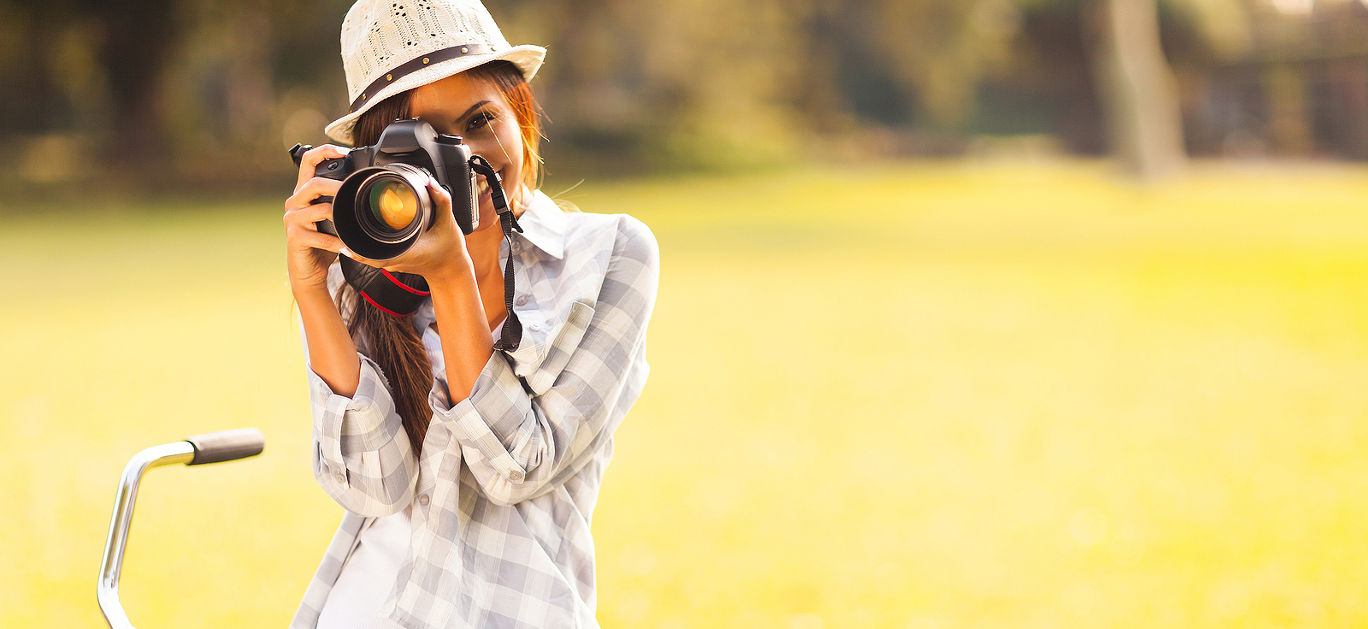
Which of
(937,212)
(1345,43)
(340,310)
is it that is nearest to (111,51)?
(937,212)

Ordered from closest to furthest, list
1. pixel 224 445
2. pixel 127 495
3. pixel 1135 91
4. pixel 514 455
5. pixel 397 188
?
1. pixel 397 188
2. pixel 514 455
3. pixel 127 495
4. pixel 224 445
5. pixel 1135 91

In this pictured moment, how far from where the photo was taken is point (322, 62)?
74.8ft

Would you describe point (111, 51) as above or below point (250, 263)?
above

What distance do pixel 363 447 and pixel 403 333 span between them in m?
0.18

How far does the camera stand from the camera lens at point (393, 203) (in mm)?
1386

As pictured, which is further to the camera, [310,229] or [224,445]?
[224,445]

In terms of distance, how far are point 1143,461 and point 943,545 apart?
5.23 feet

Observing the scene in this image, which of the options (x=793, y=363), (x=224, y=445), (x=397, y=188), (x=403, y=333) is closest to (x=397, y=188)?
(x=397, y=188)

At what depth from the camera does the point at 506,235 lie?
1.60 meters

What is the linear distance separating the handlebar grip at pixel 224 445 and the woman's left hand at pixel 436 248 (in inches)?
23.7

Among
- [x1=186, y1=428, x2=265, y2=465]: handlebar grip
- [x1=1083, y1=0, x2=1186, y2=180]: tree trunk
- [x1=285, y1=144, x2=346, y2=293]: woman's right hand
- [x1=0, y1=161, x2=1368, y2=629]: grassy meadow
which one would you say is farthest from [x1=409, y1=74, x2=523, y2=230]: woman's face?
[x1=1083, y1=0, x2=1186, y2=180]: tree trunk

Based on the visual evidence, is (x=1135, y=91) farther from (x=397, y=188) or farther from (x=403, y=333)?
(x=397, y=188)

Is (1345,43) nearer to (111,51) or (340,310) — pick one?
(111,51)

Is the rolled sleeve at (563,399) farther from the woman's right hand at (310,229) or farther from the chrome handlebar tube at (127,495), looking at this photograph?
the chrome handlebar tube at (127,495)
